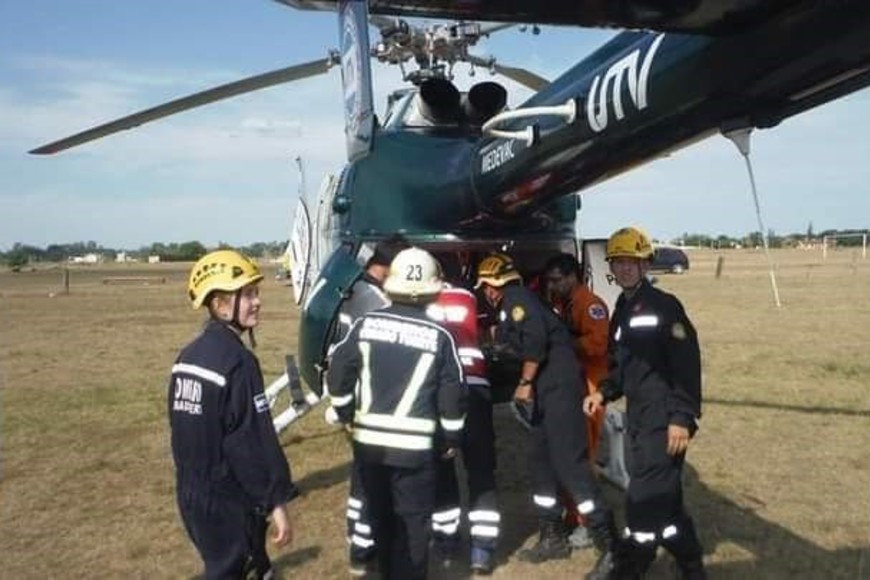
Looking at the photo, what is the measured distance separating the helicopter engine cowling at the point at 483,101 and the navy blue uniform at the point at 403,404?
8.37 ft

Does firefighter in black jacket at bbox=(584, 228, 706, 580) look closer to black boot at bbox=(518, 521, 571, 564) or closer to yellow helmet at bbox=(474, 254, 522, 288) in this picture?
black boot at bbox=(518, 521, 571, 564)

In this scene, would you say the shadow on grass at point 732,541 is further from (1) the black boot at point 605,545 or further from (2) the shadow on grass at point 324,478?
(2) the shadow on grass at point 324,478

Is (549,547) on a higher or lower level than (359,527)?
lower

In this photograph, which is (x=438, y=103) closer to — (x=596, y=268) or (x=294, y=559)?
(x=596, y=268)

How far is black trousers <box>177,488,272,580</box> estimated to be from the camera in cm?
345

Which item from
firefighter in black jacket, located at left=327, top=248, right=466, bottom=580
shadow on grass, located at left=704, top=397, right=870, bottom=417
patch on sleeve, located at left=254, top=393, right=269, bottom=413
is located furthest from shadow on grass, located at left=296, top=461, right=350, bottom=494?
shadow on grass, located at left=704, top=397, right=870, bottom=417

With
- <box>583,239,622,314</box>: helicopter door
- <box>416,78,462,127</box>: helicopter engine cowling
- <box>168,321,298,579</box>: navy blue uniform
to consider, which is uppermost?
<box>416,78,462,127</box>: helicopter engine cowling

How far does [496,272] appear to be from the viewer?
560 centimetres

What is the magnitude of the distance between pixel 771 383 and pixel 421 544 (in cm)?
807

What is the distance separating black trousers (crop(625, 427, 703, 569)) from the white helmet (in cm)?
146

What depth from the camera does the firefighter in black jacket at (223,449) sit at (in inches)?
135

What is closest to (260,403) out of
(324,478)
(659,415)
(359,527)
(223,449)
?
(223,449)

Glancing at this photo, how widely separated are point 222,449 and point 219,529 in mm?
339

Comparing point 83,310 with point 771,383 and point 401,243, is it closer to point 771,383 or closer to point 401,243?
point 771,383
